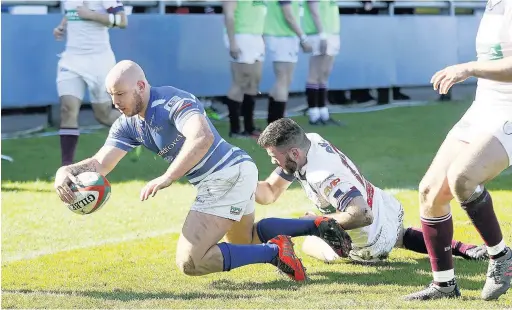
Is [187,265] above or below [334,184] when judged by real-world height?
below

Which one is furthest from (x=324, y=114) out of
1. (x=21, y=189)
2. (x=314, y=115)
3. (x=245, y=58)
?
(x=21, y=189)

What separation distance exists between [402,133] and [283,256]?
7752 mm

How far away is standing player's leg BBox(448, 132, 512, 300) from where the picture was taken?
5762 millimetres

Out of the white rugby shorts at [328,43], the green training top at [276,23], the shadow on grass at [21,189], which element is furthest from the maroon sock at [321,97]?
the shadow on grass at [21,189]

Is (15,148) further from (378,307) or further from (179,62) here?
(378,307)

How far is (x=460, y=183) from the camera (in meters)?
5.77

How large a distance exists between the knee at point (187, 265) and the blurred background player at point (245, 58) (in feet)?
22.5

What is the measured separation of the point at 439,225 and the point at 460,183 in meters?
0.41

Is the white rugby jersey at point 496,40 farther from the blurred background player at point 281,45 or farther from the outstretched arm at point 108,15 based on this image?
the blurred background player at point 281,45

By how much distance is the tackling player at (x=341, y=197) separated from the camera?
6.68 metres

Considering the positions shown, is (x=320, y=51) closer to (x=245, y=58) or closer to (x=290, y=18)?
(x=290, y=18)

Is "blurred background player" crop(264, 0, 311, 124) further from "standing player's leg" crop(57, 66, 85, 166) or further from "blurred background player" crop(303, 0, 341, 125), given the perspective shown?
"standing player's leg" crop(57, 66, 85, 166)

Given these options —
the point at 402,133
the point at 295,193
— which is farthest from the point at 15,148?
the point at 402,133

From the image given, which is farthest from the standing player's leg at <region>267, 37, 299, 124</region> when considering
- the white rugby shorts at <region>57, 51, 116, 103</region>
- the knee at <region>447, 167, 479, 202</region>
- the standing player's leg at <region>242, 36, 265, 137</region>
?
the knee at <region>447, 167, 479, 202</region>
